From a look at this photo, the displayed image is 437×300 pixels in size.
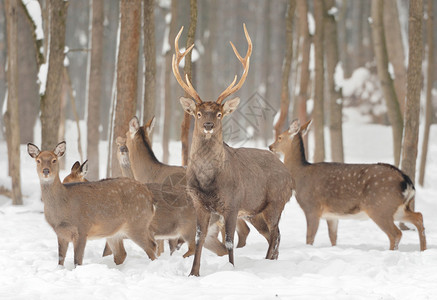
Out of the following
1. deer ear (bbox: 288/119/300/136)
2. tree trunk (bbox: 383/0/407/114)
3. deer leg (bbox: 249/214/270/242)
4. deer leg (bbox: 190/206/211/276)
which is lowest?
deer leg (bbox: 249/214/270/242)

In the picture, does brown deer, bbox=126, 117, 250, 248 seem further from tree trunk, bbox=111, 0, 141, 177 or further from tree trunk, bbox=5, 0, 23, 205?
tree trunk, bbox=5, 0, 23, 205

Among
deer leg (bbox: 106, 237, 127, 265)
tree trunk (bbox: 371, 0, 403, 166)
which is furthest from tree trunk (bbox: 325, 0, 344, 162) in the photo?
deer leg (bbox: 106, 237, 127, 265)

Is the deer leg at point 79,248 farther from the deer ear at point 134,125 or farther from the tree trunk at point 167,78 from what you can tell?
the tree trunk at point 167,78

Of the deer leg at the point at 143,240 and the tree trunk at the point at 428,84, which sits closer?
the deer leg at the point at 143,240

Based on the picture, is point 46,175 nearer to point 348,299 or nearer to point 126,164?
point 126,164

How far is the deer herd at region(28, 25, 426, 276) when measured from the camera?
20.8 feet

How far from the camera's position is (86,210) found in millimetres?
6633

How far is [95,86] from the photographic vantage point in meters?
14.7

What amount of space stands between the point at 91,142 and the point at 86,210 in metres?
7.50

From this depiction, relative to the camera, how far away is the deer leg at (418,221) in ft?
26.7

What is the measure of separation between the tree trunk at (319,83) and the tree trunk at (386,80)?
135cm

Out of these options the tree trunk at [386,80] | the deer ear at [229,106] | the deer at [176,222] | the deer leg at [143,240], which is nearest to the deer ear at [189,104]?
the deer ear at [229,106]

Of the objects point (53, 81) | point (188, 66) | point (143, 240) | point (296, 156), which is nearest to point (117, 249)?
point (143, 240)

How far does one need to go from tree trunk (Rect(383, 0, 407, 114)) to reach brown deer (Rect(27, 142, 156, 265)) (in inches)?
320
